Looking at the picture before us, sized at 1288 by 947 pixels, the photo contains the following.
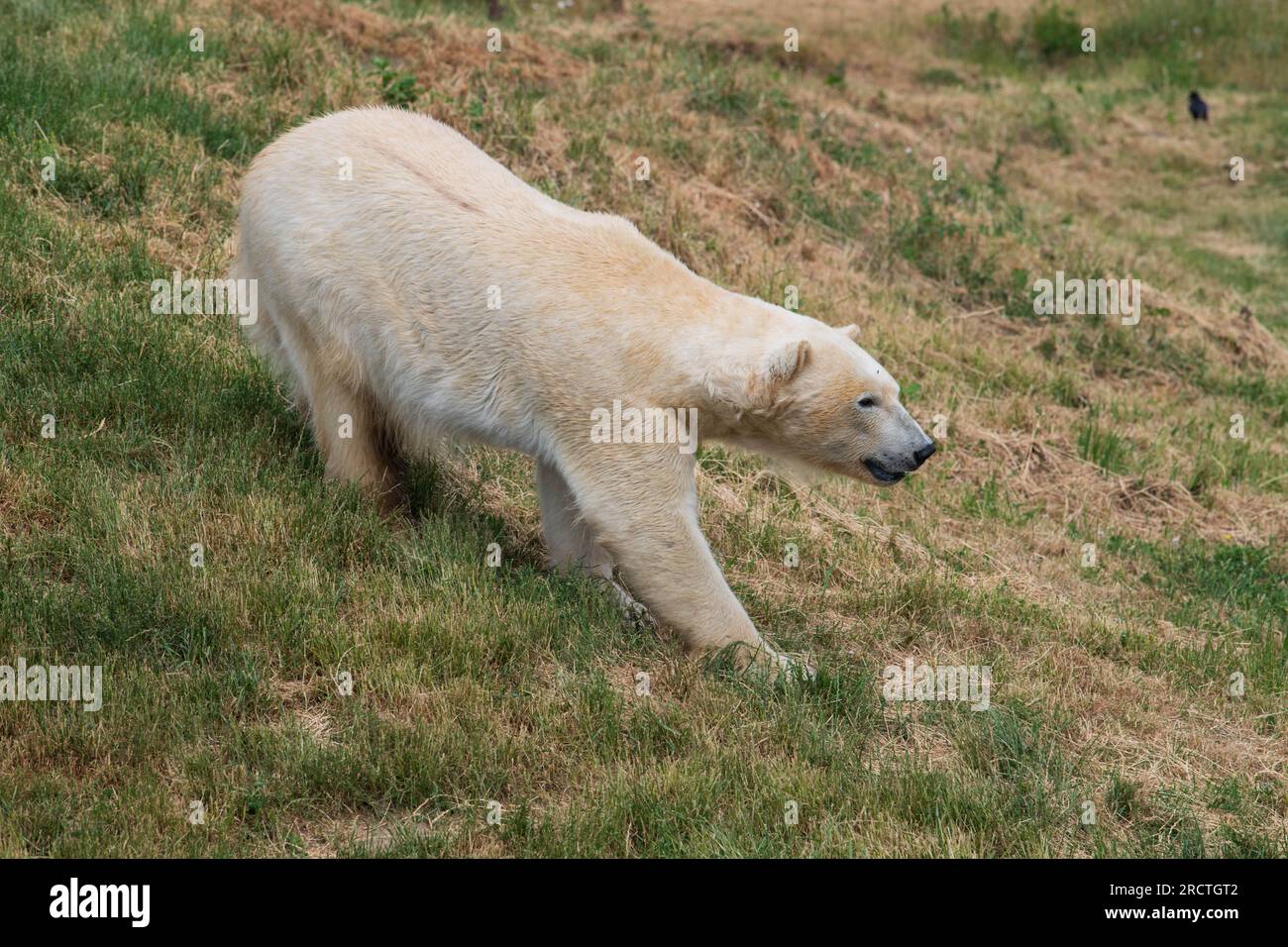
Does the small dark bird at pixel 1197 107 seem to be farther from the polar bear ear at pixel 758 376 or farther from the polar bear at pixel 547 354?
the polar bear ear at pixel 758 376

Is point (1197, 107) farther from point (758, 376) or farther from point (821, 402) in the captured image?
point (758, 376)

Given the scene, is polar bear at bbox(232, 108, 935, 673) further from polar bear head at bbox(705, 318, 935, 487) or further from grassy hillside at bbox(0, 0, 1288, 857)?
grassy hillside at bbox(0, 0, 1288, 857)

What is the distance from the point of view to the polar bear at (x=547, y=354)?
5.55 metres

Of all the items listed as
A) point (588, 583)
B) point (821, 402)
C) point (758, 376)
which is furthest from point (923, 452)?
point (588, 583)

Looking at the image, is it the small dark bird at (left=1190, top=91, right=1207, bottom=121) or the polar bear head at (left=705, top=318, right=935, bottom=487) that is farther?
the small dark bird at (left=1190, top=91, right=1207, bottom=121)

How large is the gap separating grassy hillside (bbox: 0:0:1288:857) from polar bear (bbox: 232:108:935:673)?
0.32 m

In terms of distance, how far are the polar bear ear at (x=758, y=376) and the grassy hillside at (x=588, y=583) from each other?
1.00m

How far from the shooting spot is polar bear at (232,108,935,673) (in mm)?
5547

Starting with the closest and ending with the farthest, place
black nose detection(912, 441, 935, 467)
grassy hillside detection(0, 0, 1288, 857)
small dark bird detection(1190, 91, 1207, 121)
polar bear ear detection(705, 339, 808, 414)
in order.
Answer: grassy hillside detection(0, 0, 1288, 857)
polar bear ear detection(705, 339, 808, 414)
black nose detection(912, 441, 935, 467)
small dark bird detection(1190, 91, 1207, 121)

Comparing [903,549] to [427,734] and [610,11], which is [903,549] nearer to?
[427,734]

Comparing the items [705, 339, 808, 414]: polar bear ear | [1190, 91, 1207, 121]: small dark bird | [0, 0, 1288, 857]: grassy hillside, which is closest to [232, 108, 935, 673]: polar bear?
[705, 339, 808, 414]: polar bear ear

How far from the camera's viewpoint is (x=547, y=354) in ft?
18.6

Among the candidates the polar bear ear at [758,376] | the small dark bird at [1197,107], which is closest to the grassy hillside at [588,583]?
the polar bear ear at [758,376]

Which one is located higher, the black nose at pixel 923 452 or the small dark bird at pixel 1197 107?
the small dark bird at pixel 1197 107
